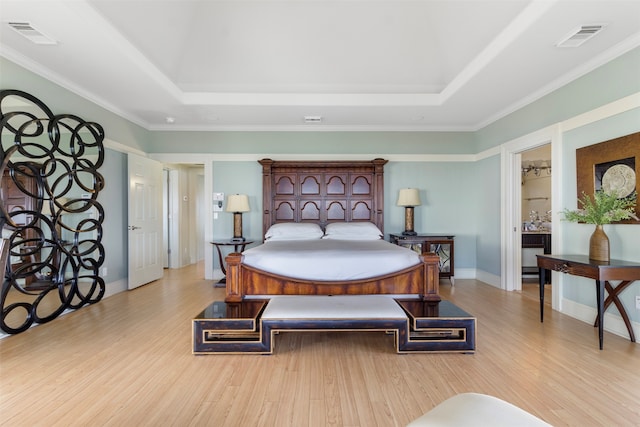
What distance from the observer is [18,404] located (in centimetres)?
182

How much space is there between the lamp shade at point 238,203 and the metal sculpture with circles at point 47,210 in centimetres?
163

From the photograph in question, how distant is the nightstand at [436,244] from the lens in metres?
4.76

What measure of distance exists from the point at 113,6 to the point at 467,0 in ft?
10.3

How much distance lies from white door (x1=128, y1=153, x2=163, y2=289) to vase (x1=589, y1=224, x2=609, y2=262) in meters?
5.38

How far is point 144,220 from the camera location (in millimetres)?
4824

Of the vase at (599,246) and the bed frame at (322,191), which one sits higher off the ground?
the bed frame at (322,191)

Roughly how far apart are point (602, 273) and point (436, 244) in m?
2.40

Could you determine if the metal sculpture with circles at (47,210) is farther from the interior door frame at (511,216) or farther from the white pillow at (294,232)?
the interior door frame at (511,216)

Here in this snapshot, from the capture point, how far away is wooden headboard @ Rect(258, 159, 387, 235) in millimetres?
5098

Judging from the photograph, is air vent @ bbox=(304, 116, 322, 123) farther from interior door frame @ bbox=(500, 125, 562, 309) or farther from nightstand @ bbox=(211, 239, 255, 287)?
interior door frame @ bbox=(500, 125, 562, 309)

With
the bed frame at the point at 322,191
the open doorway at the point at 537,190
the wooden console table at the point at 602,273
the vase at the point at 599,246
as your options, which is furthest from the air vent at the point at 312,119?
the open doorway at the point at 537,190

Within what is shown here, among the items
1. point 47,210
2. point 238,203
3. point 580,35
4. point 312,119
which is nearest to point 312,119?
point 312,119

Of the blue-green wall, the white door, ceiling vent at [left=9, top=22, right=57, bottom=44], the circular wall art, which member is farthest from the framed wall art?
the white door

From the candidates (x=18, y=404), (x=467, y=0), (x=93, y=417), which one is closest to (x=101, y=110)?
(x=18, y=404)
